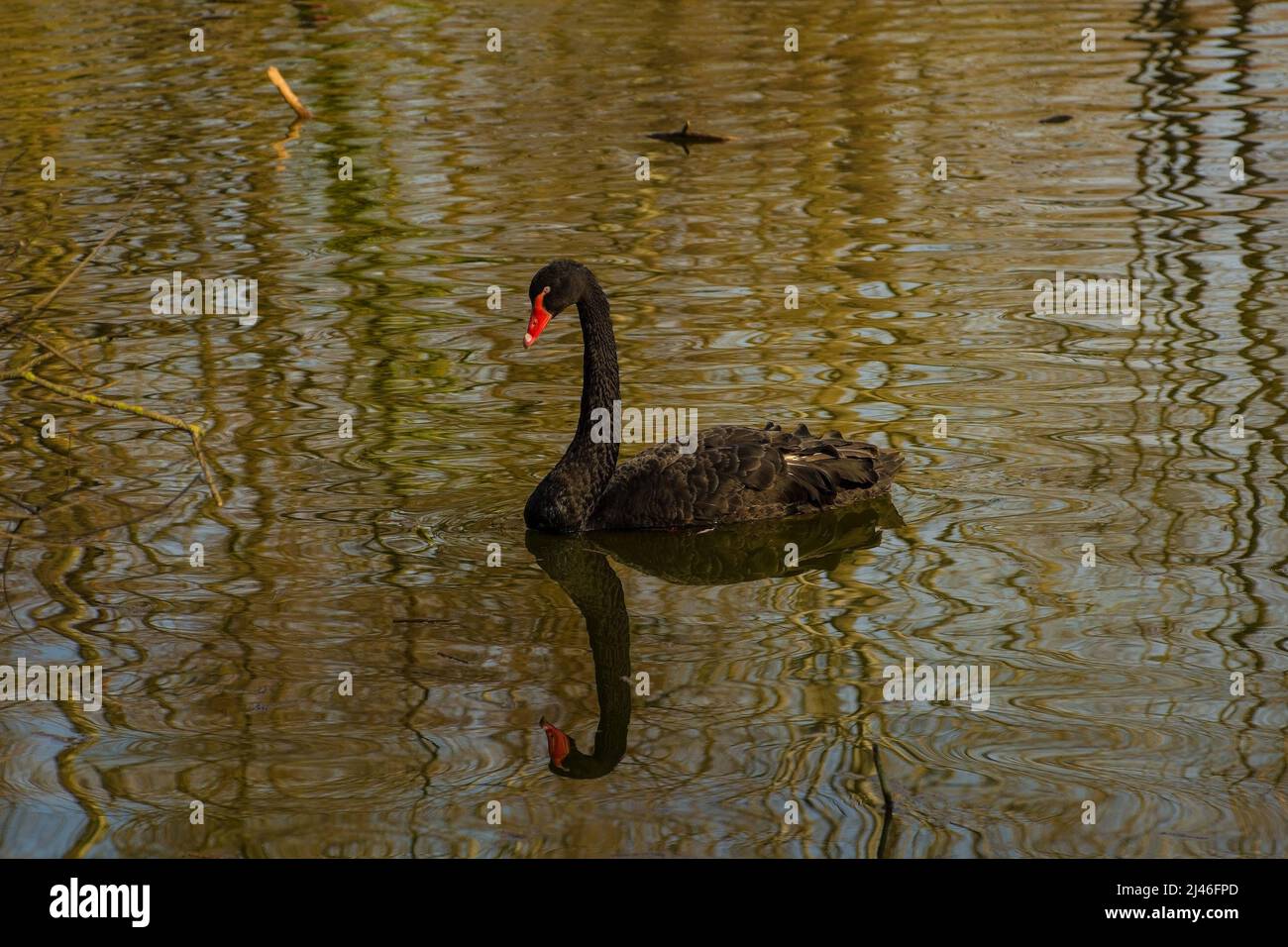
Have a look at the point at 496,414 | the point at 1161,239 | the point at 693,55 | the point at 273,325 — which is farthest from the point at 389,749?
the point at 693,55

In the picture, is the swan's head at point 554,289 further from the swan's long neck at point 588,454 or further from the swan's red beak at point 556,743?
the swan's red beak at point 556,743

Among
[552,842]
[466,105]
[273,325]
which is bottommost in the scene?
[552,842]

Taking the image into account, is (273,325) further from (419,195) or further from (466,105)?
(466,105)

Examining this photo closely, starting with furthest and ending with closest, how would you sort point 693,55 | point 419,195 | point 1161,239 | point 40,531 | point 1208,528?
point 693,55, point 419,195, point 1161,239, point 40,531, point 1208,528

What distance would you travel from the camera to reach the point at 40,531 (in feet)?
25.1

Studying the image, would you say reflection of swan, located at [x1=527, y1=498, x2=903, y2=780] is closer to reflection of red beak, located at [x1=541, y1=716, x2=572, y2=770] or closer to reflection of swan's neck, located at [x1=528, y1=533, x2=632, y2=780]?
reflection of swan's neck, located at [x1=528, y1=533, x2=632, y2=780]

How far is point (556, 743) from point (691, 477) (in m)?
2.20

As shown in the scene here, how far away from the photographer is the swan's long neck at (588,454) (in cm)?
749

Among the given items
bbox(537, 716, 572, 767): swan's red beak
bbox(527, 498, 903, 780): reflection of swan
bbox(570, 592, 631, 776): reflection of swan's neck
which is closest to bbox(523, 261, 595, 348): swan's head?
bbox(527, 498, 903, 780): reflection of swan

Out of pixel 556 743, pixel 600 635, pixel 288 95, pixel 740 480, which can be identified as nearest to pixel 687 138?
pixel 288 95

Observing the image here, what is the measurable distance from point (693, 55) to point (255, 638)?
14440 mm

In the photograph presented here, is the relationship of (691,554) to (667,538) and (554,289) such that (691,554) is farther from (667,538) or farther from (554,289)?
(554,289)

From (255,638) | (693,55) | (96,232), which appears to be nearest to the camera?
(255,638)

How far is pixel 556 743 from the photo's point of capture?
5.50 metres
